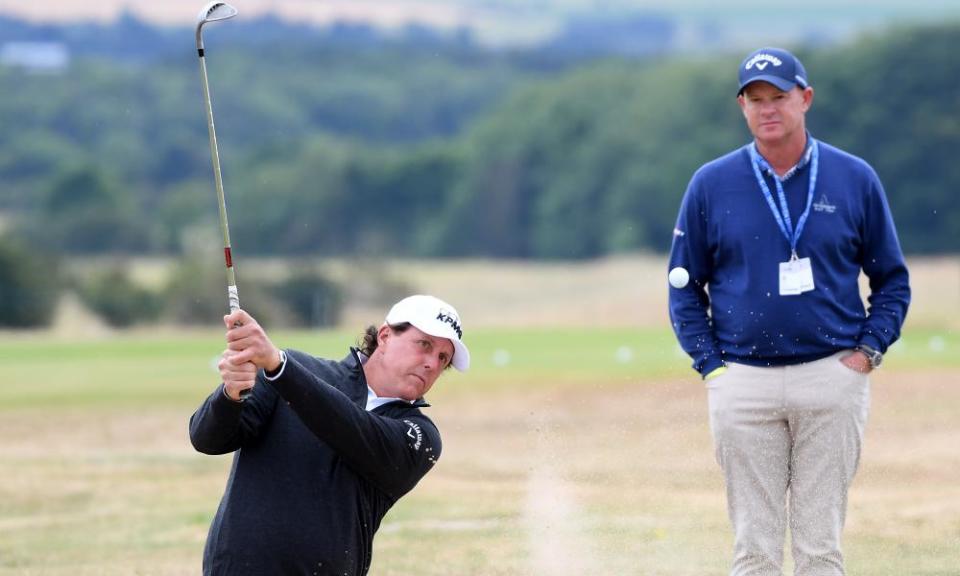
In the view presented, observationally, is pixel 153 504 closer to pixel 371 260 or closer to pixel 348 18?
pixel 371 260

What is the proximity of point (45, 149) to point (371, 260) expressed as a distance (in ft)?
165

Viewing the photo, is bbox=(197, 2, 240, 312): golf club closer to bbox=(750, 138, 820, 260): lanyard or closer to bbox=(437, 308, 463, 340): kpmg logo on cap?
bbox=(437, 308, 463, 340): kpmg logo on cap

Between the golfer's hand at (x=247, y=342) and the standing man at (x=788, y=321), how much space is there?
2.25 m

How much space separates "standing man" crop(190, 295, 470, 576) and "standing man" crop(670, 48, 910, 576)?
1.52m

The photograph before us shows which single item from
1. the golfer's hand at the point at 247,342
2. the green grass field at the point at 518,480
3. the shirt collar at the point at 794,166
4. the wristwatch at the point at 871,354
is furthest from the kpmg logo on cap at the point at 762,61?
the green grass field at the point at 518,480

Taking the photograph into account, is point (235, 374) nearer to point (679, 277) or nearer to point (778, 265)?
point (679, 277)

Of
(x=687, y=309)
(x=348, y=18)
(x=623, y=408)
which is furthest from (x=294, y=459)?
A: (x=348, y=18)

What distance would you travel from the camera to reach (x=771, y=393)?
638cm

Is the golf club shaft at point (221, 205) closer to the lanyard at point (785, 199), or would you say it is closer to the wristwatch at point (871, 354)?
the lanyard at point (785, 199)

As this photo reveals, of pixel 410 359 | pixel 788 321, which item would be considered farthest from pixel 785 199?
pixel 410 359

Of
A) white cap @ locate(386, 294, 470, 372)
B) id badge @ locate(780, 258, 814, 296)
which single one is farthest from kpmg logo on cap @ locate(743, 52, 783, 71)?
white cap @ locate(386, 294, 470, 372)

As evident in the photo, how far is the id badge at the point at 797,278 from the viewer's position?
20.7ft

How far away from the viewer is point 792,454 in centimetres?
646

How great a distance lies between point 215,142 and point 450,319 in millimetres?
948
